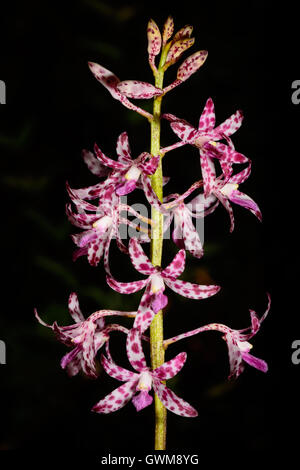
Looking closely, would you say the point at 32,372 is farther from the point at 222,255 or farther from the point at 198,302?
the point at 222,255

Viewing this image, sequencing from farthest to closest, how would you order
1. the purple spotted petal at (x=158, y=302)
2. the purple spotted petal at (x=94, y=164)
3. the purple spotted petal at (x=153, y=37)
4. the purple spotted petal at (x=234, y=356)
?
the purple spotted petal at (x=94, y=164), the purple spotted petal at (x=234, y=356), the purple spotted petal at (x=153, y=37), the purple spotted petal at (x=158, y=302)

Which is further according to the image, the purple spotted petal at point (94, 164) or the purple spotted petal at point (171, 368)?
the purple spotted petal at point (94, 164)

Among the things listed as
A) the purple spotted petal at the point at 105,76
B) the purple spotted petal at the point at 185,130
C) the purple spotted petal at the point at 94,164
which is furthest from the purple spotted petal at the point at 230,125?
the purple spotted petal at the point at 94,164

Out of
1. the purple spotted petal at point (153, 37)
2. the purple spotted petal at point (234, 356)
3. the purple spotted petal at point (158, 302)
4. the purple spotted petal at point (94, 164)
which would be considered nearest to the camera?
the purple spotted petal at point (158, 302)

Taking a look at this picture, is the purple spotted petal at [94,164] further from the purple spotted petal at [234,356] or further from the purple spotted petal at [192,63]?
the purple spotted petal at [234,356]

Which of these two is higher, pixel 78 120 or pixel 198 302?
pixel 78 120

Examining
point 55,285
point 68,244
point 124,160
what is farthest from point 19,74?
point 124,160

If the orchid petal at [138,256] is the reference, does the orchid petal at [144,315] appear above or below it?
below
